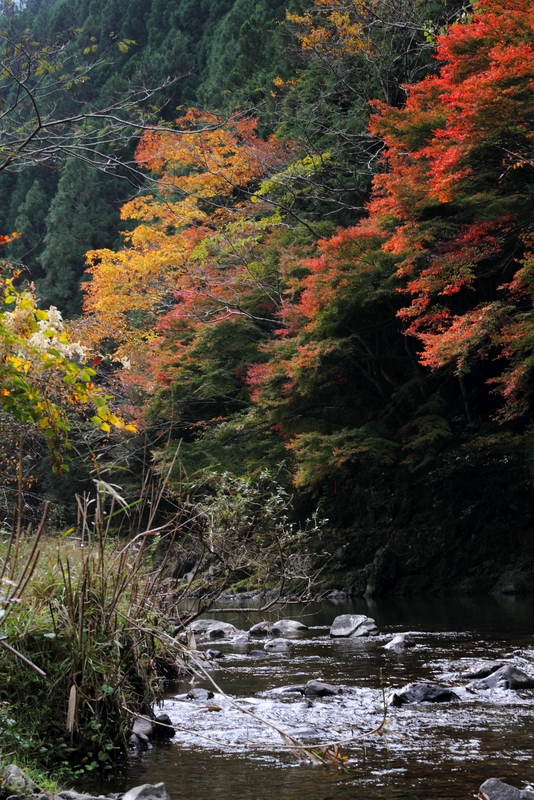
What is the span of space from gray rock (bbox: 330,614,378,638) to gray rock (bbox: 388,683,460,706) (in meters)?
3.48

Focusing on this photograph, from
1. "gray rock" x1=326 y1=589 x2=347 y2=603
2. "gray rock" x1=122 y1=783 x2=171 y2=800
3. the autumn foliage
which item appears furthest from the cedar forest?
"gray rock" x1=122 y1=783 x2=171 y2=800

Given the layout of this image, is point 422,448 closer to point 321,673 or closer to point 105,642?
point 321,673

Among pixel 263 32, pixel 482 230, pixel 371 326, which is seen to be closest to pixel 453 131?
pixel 482 230

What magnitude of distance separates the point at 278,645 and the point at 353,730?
394 centimetres

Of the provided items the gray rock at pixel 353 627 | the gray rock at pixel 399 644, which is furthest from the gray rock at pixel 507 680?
the gray rock at pixel 353 627

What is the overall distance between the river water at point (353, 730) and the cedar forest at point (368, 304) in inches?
94.9

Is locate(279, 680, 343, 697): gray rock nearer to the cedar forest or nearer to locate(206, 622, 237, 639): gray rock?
the cedar forest

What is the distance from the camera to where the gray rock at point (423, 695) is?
5.35m

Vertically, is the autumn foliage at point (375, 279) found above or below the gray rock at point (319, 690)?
above

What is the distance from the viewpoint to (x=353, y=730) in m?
4.62

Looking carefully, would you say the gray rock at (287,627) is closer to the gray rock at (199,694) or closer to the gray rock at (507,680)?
the gray rock at (199,694)

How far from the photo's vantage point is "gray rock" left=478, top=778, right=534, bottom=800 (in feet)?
10.7

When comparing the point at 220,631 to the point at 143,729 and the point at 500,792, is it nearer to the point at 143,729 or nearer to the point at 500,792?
the point at 143,729

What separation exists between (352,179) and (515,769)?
15285 mm
